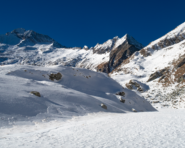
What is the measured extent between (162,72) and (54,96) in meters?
55.6

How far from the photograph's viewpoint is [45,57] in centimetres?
17612

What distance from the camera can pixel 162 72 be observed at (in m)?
55.1

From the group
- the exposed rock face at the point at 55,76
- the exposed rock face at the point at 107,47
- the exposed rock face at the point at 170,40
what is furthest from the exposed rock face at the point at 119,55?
the exposed rock face at the point at 55,76

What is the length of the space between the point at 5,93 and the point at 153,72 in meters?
60.9

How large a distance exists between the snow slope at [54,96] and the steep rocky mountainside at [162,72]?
17.7m

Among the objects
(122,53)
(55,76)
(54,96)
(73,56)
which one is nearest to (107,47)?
(122,53)

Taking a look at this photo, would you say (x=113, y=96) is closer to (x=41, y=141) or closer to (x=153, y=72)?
(x=41, y=141)

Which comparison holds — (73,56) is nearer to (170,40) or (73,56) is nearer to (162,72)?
(170,40)

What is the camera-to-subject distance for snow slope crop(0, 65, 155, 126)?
9742 mm

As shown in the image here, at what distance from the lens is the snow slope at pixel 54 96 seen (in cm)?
974

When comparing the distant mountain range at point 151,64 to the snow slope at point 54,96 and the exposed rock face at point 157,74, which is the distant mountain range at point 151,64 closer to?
the exposed rock face at point 157,74

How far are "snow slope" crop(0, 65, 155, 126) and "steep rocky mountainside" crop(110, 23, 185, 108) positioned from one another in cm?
1771

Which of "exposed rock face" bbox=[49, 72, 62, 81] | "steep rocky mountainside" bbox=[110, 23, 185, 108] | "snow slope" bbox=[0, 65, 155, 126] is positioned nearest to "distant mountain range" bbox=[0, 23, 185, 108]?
"steep rocky mountainside" bbox=[110, 23, 185, 108]

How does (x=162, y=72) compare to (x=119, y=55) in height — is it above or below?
below
